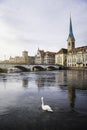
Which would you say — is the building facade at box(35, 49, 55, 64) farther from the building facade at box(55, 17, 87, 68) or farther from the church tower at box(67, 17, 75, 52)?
the church tower at box(67, 17, 75, 52)

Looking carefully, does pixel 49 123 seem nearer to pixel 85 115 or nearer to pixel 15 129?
pixel 15 129

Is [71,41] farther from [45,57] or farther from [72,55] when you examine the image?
[45,57]

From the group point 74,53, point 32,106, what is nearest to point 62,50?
point 74,53

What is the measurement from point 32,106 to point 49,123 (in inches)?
161

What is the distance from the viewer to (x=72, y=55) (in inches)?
5630

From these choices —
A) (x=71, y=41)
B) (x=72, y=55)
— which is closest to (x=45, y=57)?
(x=71, y=41)

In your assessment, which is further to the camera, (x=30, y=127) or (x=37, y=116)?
(x=37, y=116)

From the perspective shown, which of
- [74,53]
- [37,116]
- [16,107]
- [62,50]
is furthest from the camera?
[62,50]

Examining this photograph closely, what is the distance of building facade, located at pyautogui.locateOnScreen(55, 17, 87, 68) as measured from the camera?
132 m

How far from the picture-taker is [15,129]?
31.7 feet

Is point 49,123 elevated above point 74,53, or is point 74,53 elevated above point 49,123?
point 74,53

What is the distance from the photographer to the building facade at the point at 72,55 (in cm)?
13188

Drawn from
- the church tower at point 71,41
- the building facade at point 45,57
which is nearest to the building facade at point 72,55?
the church tower at point 71,41

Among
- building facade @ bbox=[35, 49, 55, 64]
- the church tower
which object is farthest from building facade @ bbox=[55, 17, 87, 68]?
building facade @ bbox=[35, 49, 55, 64]
